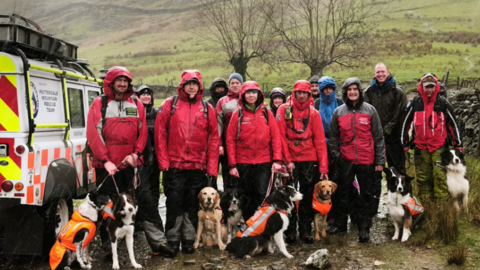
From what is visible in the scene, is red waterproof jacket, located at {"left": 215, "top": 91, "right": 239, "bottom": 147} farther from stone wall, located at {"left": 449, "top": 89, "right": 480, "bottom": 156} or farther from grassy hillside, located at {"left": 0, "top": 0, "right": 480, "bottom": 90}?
grassy hillside, located at {"left": 0, "top": 0, "right": 480, "bottom": 90}

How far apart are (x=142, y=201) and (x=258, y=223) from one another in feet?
4.98

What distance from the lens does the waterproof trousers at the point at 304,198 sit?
5637 millimetres

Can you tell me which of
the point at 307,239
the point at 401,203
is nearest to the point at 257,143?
the point at 307,239

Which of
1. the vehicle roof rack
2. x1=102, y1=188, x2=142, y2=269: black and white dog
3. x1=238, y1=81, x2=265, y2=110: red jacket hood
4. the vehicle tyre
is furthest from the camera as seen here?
x1=238, y1=81, x2=265, y2=110: red jacket hood

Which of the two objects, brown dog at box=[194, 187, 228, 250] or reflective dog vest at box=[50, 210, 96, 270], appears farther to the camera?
brown dog at box=[194, 187, 228, 250]

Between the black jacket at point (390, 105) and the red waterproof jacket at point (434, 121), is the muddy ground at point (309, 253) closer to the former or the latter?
the red waterproof jacket at point (434, 121)

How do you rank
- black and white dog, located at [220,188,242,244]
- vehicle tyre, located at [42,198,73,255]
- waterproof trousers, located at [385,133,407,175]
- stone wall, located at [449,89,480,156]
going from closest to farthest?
vehicle tyre, located at [42,198,73,255] → black and white dog, located at [220,188,242,244] → waterproof trousers, located at [385,133,407,175] → stone wall, located at [449,89,480,156]

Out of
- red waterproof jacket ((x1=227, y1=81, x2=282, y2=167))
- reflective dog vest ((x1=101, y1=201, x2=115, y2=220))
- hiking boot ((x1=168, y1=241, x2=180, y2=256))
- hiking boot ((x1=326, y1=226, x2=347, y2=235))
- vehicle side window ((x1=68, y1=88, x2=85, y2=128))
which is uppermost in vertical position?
vehicle side window ((x1=68, y1=88, x2=85, y2=128))

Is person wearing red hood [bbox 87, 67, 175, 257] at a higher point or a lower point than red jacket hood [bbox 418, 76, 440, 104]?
lower

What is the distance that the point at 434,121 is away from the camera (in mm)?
6172

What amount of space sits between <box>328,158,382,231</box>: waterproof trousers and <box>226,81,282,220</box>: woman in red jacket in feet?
3.63

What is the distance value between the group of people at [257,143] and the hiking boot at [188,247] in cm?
1

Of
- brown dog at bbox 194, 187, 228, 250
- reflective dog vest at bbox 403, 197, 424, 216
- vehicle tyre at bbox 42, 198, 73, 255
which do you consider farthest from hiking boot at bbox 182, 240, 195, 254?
reflective dog vest at bbox 403, 197, 424, 216

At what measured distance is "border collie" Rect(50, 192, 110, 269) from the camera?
14.0 ft
